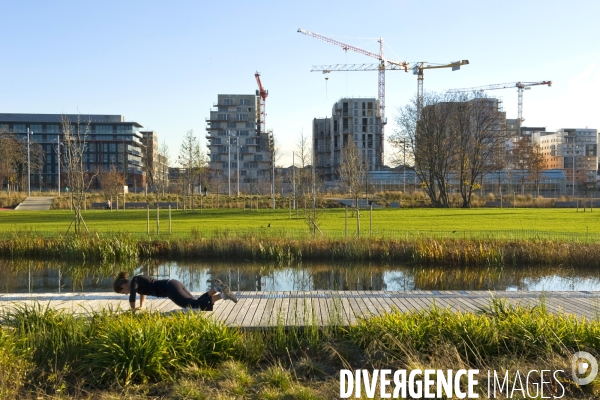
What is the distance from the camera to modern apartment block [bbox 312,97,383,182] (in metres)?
102

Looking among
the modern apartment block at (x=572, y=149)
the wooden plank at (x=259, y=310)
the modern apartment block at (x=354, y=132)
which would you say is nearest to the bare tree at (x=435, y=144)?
the wooden plank at (x=259, y=310)

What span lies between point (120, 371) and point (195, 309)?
2.24 meters

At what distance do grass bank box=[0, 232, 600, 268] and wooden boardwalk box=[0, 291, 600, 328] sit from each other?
244 inches

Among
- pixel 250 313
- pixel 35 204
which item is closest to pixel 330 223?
pixel 250 313

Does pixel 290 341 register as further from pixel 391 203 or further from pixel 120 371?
pixel 391 203

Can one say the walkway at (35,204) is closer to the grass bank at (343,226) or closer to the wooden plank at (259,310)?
the grass bank at (343,226)

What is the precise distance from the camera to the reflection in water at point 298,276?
13.2 m

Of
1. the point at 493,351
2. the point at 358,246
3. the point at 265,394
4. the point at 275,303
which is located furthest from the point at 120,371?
the point at 358,246

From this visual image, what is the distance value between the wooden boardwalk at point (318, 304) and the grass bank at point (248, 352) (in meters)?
0.57

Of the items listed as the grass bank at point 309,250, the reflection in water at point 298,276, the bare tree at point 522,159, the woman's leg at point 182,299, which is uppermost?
the bare tree at point 522,159

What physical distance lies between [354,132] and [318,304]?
9510 centimetres

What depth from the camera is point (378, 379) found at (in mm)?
6129

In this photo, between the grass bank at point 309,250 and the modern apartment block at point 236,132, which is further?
the modern apartment block at point 236,132

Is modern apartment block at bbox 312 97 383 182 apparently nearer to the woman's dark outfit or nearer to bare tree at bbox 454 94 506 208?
bare tree at bbox 454 94 506 208
